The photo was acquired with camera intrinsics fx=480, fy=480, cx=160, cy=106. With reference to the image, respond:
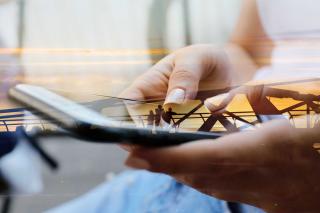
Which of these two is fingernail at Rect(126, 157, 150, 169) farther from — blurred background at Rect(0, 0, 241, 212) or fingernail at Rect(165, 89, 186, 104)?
fingernail at Rect(165, 89, 186, 104)

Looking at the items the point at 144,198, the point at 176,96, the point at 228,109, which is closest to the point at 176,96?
the point at 176,96

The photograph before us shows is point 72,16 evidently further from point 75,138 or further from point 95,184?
point 95,184

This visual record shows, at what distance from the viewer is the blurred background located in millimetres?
1049

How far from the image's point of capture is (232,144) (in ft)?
3.40

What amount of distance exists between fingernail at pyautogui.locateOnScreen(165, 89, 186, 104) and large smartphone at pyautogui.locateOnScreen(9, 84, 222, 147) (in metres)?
0.03

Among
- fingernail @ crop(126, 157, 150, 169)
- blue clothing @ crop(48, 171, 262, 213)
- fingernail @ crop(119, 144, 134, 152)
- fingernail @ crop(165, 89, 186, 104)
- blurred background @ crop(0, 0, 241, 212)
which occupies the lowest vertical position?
blue clothing @ crop(48, 171, 262, 213)

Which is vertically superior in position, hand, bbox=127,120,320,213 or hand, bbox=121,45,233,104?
hand, bbox=121,45,233,104

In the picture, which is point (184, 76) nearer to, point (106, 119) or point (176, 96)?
point (176, 96)

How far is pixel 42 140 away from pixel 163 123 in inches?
10.7

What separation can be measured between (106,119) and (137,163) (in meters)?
0.12

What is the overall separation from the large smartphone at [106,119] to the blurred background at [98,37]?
0.02 metres

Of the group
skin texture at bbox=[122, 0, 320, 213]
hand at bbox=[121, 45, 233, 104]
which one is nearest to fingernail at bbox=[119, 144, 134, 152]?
skin texture at bbox=[122, 0, 320, 213]

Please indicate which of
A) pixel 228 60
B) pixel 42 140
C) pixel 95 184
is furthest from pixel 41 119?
pixel 228 60

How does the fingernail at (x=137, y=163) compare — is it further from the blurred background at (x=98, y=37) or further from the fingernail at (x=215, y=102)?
the fingernail at (x=215, y=102)
